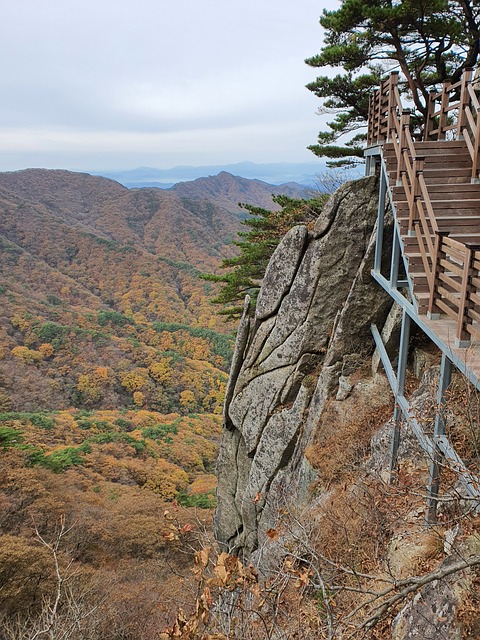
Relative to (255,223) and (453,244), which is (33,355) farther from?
(453,244)

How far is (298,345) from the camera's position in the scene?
36.1ft

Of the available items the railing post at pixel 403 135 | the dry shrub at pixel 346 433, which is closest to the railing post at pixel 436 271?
the railing post at pixel 403 135

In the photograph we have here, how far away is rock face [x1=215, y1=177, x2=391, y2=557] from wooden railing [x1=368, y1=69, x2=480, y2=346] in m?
1.77

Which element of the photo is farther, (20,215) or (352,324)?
(20,215)

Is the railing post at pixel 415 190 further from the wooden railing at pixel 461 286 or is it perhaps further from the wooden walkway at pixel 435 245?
the wooden railing at pixel 461 286

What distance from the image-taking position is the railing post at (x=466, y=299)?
4.59 m

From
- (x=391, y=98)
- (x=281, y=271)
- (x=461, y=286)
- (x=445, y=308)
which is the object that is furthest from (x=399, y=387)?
(x=391, y=98)

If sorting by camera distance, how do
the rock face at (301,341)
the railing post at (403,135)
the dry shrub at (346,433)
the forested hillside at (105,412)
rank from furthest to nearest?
the forested hillside at (105,412) → the rock face at (301,341) → the dry shrub at (346,433) → the railing post at (403,135)

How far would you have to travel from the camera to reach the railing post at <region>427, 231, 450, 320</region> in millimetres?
5336

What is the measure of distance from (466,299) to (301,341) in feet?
20.6

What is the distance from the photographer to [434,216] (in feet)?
19.4

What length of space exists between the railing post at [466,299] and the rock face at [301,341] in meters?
4.79

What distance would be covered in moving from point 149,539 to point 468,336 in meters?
21.6

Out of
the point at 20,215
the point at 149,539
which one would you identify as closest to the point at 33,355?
the point at 149,539
